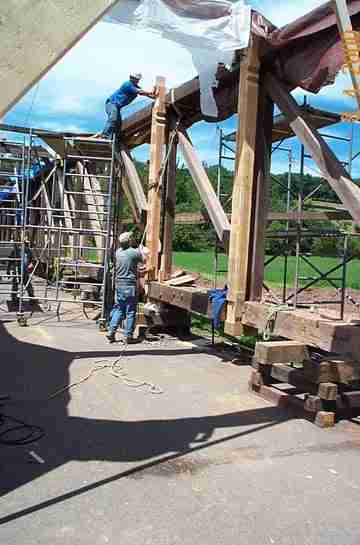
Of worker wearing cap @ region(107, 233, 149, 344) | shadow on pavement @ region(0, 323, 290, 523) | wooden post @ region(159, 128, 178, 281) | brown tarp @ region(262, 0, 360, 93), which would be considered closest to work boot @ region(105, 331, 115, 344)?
worker wearing cap @ region(107, 233, 149, 344)

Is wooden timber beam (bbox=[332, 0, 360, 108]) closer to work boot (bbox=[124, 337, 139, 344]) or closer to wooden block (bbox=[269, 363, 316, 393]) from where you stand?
wooden block (bbox=[269, 363, 316, 393])

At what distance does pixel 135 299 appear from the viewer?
9.43m

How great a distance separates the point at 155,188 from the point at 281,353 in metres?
5.17

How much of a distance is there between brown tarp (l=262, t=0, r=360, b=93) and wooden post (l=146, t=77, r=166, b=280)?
12.0 feet

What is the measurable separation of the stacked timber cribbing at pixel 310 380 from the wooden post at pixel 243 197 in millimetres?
897

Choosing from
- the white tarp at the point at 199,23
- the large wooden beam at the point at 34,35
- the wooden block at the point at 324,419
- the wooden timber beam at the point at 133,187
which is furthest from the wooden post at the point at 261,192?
the wooden timber beam at the point at 133,187

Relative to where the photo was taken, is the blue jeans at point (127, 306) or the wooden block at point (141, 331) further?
the wooden block at point (141, 331)

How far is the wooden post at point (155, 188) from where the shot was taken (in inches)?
396

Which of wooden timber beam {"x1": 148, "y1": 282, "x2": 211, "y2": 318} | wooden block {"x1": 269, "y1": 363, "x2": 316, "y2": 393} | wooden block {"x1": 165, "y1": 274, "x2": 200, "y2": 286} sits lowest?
wooden block {"x1": 269, "y1": 363, "x2": 316, "y2": 393}

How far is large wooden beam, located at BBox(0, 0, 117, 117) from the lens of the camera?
124 inches

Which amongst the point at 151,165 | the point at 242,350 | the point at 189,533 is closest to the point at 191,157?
the point at 151,165

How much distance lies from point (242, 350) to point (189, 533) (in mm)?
5449

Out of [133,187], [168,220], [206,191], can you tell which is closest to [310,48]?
[206,191]

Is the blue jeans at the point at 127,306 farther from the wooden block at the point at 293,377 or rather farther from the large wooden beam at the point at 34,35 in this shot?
the large wooden beam at the point at 34,35
